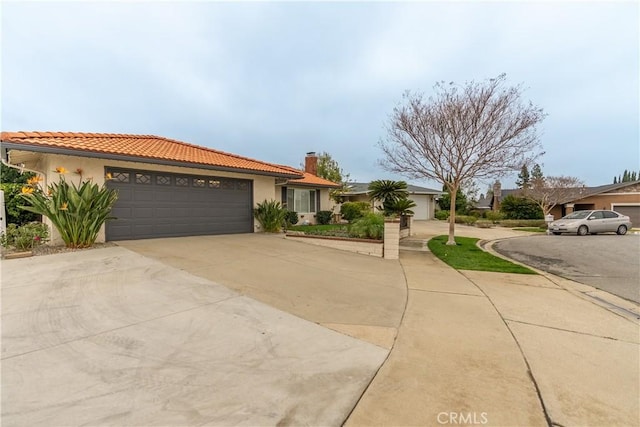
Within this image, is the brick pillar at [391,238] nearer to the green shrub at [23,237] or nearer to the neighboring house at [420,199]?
the green shrub at [23,237]

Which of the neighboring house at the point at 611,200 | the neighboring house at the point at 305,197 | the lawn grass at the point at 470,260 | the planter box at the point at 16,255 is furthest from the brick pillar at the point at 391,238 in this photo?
the neighboring house at the point at 611,200

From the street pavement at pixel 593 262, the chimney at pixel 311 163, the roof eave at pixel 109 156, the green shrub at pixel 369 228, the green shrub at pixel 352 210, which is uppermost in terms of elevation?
the chimney at pixel 311 163

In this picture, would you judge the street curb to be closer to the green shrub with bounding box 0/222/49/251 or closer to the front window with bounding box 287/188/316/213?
the front window with bounding box 287/188/316/213

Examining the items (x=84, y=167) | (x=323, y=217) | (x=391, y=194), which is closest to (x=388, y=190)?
(x=391, y=194)

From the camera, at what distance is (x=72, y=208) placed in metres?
7.42

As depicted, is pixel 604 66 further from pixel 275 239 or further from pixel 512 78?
pixel 275 239

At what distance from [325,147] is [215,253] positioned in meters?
27.5

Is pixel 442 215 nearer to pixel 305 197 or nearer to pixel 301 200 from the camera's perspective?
pixel 305 197

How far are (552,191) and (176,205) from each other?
109 feet

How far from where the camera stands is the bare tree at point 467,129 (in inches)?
416

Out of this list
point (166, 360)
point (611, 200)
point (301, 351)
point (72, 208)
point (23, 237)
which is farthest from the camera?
point (611, 200)

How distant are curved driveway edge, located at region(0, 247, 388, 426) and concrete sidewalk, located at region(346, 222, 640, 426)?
351 millimetres

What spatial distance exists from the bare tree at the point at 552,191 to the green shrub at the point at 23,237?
35.2 m

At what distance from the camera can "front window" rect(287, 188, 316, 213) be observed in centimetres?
1673
